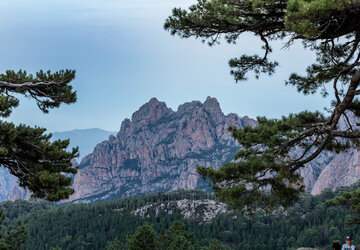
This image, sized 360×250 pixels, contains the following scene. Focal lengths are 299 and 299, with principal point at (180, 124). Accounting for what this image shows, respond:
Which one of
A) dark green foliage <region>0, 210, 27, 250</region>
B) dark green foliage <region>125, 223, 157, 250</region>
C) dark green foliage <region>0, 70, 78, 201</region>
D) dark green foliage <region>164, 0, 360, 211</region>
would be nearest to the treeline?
dark green foliage <region>125, 223, 157, 250</region>

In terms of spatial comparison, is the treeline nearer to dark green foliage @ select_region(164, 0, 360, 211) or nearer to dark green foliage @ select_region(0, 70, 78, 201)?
dark green foliage @ select_region(164, 0, 360, 211)

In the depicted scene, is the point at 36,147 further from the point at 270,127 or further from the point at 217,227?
the point at 217,227

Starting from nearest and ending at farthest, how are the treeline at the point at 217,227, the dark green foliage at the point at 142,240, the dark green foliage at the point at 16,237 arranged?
the dark green foliage at the point at 16,237
the dark green foliage at the point at 142,240
the treeline at the point at 217,227

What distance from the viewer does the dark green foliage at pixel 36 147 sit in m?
7.51

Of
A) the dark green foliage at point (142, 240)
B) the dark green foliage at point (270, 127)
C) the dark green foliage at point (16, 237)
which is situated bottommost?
the dark green foliage at point (142, 240)

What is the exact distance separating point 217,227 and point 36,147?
90.6m

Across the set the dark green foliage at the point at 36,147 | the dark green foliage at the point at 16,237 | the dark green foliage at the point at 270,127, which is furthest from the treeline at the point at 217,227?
the dark green foliage at the point at 36,147

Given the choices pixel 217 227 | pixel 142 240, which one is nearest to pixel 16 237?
pixel 142 240

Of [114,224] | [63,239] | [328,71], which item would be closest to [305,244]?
[114,224]

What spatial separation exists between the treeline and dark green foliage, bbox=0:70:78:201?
66.1m

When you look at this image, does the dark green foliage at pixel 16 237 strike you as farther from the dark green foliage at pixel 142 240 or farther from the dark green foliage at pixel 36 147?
the dark green foliage at pixel 36 147

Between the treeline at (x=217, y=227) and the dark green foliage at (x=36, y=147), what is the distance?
217 feet

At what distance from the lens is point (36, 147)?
8008mm

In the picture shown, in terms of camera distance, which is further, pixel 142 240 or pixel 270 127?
pixel 142 240
